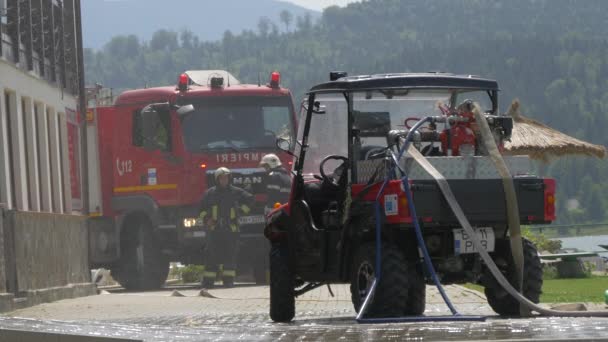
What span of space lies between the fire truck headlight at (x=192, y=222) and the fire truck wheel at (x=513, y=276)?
43.7 ft

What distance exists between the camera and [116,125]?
2733 cm

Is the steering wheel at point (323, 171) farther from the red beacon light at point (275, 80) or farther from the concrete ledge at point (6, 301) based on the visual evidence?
the red beacon light at point (275, 80)

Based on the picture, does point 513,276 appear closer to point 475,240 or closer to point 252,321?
point 475,240

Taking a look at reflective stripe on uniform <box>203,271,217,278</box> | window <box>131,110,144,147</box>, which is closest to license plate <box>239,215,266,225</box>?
reflective stripe on uniform <box>203,271,217,278</box>

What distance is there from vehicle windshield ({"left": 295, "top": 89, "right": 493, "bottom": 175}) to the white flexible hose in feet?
3.48

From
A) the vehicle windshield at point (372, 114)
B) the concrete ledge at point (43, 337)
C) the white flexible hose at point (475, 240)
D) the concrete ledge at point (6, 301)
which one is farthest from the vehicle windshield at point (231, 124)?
the concrete ledge at point (43, 337)

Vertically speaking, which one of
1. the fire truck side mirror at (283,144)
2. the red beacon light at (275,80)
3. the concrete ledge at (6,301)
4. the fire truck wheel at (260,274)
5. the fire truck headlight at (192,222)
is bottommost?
the fire truck wheel at (260,274)

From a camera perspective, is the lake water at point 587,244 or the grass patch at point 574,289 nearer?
the grass patch at point 574,289

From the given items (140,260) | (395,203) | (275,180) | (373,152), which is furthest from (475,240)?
(140,260)

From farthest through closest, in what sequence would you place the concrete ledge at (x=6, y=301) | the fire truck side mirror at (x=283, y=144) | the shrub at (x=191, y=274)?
1. the shrub at (x=191, y=274)
2. the concrete ledge at (x=6, y=301)
3. the fire truck side mirror at (x=283, y=144)

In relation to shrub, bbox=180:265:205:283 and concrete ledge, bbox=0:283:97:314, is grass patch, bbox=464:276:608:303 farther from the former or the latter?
shrub, bbox=180:265:205:283

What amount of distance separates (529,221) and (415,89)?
1.56 m

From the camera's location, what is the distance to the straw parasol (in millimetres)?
29031

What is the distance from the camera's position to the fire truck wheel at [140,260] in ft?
87.7
